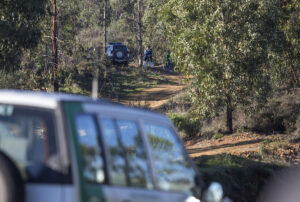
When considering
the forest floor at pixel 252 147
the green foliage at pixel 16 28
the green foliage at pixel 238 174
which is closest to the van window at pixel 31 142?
the green foliage at pixel 238 174

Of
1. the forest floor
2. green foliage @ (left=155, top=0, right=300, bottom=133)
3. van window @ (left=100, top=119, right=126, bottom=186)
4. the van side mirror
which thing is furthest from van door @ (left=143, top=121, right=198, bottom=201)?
green foliage @ (left=155, top=0, right=300, bottom=133)

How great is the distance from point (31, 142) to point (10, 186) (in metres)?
0.42

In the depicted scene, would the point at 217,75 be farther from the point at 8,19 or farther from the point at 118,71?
the point at 118,71

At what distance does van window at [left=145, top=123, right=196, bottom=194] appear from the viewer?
3.56 metres

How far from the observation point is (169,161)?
3.91 meters

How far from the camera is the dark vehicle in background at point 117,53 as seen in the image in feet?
129

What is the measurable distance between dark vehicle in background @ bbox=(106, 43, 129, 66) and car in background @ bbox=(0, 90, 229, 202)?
36135 mm

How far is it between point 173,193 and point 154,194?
0.31m

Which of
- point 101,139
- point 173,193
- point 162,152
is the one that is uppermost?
point 101,139

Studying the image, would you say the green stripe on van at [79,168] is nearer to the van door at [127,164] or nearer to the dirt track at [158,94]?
the van door at [127,164]

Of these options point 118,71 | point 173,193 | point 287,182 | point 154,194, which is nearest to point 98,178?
point 154,194

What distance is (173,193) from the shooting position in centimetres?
355

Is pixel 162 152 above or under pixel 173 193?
above

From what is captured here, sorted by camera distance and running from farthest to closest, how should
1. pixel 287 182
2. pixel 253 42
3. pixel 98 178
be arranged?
pixel 253 42, pixel 287 182, pixel 98 178
